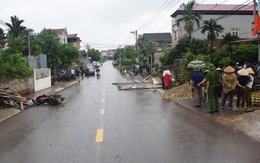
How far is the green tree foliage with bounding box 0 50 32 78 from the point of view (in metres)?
19.4

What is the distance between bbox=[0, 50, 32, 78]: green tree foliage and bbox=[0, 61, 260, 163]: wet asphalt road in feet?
26.6

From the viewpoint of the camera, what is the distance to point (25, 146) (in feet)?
24.7

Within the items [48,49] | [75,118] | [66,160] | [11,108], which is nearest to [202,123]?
[75,118]

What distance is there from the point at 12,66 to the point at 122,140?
1454 centimetres

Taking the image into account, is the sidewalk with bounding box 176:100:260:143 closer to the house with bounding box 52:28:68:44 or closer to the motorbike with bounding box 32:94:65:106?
the motorbike with bounding box 32:94:65:106

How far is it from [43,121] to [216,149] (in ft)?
21.7

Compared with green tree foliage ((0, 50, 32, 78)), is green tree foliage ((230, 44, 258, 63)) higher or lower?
higher

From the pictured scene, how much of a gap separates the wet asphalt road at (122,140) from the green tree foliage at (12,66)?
811 centimetres

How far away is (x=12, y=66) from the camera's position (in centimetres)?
2009

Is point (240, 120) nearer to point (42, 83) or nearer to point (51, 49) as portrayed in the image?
point (42, 83)

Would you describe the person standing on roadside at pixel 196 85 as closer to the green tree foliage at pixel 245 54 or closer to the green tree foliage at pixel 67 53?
the green tree foliage at pixel 245 54

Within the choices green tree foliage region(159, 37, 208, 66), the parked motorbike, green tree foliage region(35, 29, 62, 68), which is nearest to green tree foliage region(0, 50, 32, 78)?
the parked motorbike

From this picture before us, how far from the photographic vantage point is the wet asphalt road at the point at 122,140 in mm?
6362

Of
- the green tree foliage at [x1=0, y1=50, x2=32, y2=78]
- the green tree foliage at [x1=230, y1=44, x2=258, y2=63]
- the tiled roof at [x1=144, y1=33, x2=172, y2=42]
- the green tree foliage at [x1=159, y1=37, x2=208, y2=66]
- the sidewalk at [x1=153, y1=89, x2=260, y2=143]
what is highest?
the tiled roof at [x1=144, y1=33, x2=172, y2=42]
